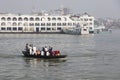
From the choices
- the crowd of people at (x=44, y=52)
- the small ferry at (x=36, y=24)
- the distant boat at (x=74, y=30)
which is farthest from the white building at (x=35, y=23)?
the crowd of people at (x=44, y=52)

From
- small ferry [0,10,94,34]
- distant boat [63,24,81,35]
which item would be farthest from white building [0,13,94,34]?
distant boat [63,24,81,35]

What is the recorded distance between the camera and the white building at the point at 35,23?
167125 millimetres

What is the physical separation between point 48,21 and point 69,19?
9.57 meters

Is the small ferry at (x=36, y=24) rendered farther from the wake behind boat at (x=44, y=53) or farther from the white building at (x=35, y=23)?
the wake behind boat at (x=44, y=53)

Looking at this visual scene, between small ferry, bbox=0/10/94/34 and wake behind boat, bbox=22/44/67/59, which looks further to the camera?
small ferry, bbox=0/10/94/34

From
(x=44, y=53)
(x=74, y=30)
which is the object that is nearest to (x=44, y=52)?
(x=44, y=53)

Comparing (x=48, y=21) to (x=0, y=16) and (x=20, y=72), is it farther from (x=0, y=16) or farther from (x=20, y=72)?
(x=20, y=72)

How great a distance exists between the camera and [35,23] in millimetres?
168875

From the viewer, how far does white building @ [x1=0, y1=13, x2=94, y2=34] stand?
6580 inches

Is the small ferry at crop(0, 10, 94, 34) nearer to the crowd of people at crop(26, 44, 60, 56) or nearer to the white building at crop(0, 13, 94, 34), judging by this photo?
the white building at crop(0, 13, 94, 34)

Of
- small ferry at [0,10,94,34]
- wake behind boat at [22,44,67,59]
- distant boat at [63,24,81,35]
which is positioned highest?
small ferry at [0,10,94,34]

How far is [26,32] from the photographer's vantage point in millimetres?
167125

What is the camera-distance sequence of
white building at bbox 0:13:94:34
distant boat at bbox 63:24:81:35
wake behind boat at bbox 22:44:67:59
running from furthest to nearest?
white building at bbox 0:13:94:34, distant boat at bbox 63:24:81:35, wake behind boat at bbox 22:44:67:59

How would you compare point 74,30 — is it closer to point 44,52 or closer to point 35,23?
point 35,23
